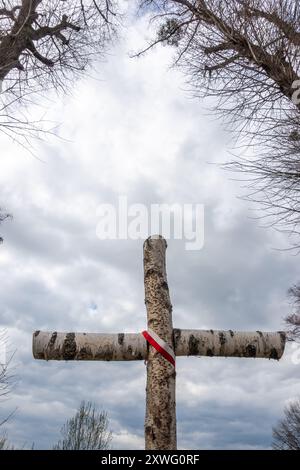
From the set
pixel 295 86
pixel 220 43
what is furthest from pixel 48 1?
pixel 295 86

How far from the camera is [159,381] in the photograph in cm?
263

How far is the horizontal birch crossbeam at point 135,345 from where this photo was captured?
104 inches

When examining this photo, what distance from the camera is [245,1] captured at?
17.5 ft

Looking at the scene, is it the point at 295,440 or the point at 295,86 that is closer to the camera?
the point at 295,86

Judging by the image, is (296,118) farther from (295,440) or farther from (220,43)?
(295,440)

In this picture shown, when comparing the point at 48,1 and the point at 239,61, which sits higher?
the point at 48,1

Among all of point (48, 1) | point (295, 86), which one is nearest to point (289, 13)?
→ point (295, 86)

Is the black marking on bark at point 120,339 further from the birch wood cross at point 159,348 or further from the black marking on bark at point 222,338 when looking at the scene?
the black marking on bark at point 222,338

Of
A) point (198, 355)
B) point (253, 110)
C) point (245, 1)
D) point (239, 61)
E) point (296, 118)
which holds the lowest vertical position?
point (198, 355)

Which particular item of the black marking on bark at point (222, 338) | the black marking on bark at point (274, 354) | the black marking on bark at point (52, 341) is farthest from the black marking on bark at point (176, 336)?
the black marking on bark at point (52, 341)

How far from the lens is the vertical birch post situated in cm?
258
